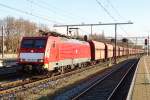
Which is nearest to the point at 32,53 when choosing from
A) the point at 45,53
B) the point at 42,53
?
the point at 42,53

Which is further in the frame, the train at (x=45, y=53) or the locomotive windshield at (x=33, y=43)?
the locomotive windshield at (x=33, y=43)

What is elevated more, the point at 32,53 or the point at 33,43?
the point at 33,43

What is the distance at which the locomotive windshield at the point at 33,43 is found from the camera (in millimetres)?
24938

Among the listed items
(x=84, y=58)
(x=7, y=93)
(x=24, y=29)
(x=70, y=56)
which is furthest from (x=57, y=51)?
(x=24, y=29)

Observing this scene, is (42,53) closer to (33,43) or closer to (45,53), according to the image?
(45,53)

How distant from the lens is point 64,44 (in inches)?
1165

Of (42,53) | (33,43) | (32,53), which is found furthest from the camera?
(33,43)

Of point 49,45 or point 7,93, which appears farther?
point 49,45

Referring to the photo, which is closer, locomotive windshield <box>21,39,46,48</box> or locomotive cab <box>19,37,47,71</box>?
locomotive cab <box>19,37,47,71</box>

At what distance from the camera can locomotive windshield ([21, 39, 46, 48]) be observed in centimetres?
2494

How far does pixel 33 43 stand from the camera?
25266mm

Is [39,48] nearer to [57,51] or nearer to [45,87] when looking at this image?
[57,51]

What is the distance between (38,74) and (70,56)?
6.70 meters

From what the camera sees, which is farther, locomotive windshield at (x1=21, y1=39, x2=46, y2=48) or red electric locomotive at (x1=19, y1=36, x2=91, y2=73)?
locomotive windshield at (x1=21, y1=39, x2=46, y2=48)
